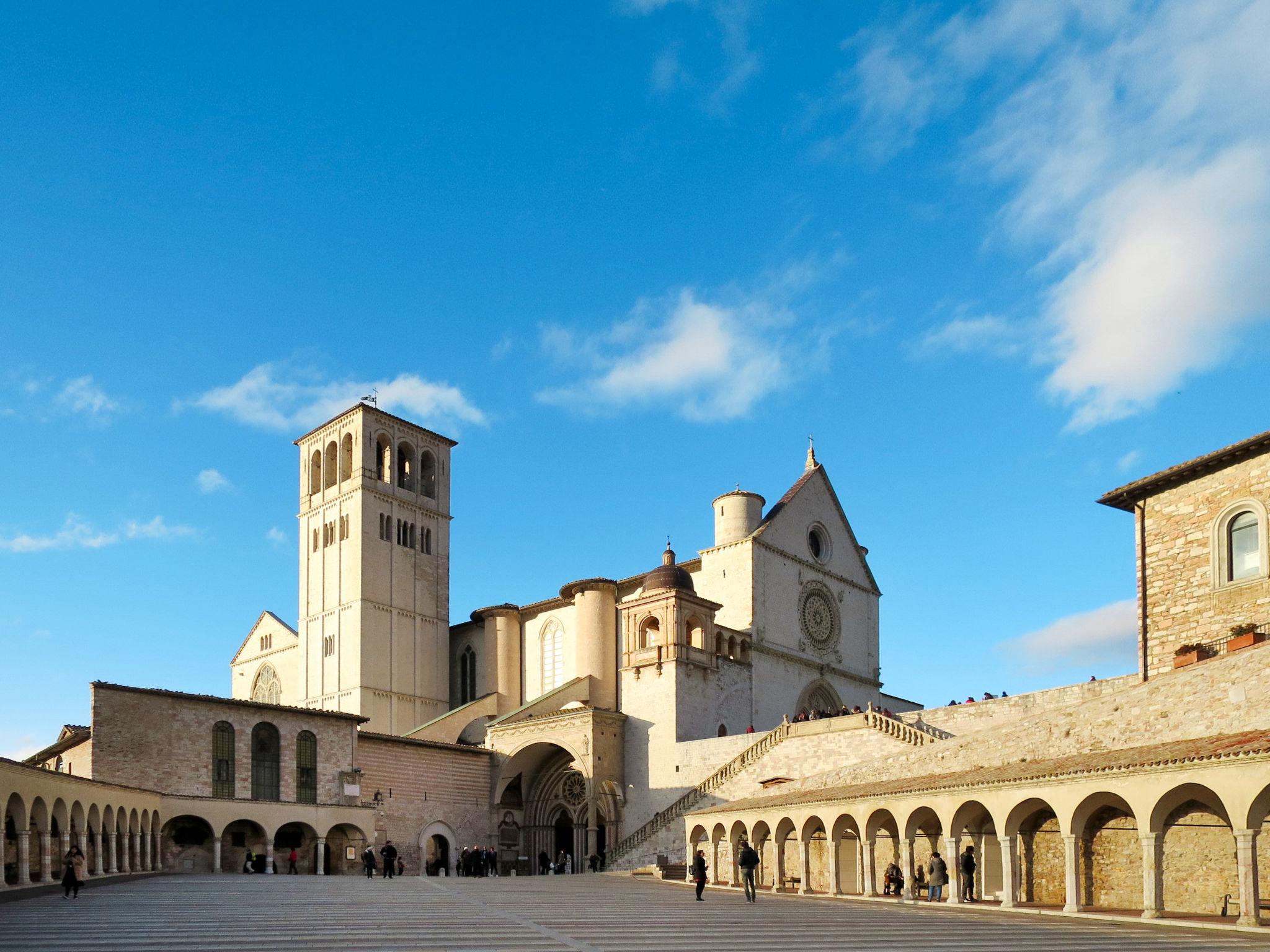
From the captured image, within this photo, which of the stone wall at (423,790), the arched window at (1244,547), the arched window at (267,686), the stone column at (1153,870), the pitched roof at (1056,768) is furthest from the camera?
the arched window at (267,686)

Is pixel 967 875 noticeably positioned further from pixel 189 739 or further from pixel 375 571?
pixel 375 571

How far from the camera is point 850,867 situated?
3428 cm

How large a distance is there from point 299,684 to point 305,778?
1953 cm

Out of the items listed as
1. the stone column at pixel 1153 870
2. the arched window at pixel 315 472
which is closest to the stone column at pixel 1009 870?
the stone column at pixel 1153 870

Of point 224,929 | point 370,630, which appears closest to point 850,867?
point 224,929

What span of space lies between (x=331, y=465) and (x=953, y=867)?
4386cm

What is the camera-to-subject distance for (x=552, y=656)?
5569cm

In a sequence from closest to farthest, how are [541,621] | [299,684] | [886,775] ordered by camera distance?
[886,775] < [541,621] < [299,684]

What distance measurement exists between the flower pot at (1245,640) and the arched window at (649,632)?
25651 mm

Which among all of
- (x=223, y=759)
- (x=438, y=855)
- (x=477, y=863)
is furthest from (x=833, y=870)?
(x=438, y=855)

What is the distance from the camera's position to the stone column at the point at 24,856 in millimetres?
24812

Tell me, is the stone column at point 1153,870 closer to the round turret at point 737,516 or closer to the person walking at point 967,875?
the person walking at point 967,875

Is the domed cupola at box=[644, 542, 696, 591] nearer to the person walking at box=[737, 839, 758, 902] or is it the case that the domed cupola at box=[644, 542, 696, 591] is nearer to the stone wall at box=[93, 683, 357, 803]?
the stone wall at box=[93, 683, 357, 803]

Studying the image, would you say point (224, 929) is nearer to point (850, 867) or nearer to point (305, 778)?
point (850, 867)
